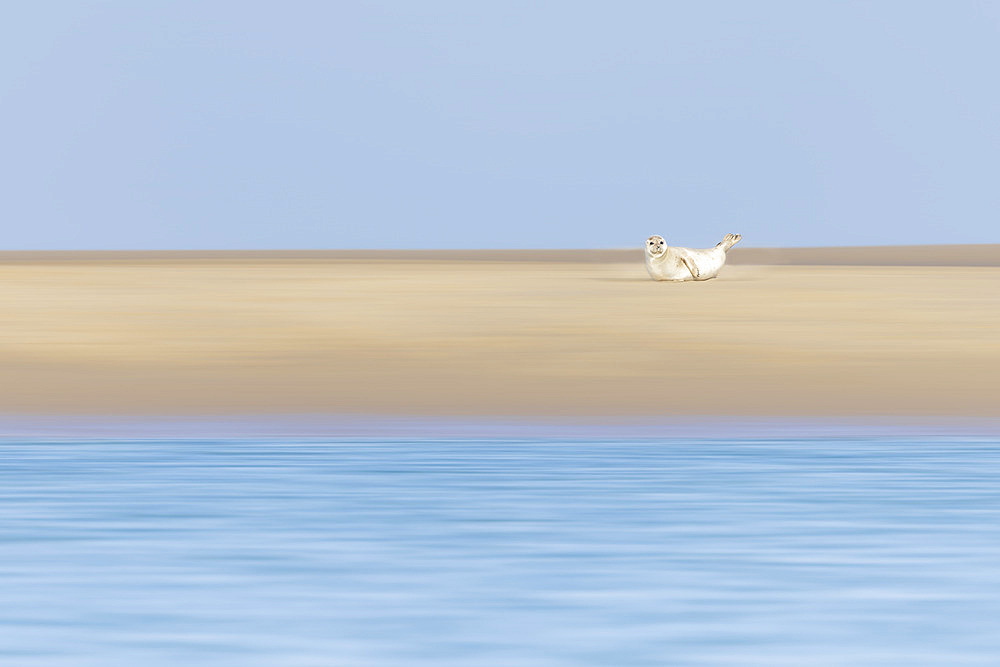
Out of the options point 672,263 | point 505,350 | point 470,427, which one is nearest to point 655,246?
point 672,263

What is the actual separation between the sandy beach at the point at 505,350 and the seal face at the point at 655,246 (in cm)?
141

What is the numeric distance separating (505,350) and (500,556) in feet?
24.9

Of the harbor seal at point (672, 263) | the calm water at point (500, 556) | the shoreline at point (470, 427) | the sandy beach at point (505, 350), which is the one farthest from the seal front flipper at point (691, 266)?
the calm water at point (500, 556)

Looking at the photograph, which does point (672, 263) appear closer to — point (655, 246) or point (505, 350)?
point (655, 246)

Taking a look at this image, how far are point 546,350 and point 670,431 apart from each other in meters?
3.75

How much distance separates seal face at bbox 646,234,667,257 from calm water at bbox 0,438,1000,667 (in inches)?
537

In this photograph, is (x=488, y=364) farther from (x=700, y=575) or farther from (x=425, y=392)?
(x=700, y=575)

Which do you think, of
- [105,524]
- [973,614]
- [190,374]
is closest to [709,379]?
[190,374]

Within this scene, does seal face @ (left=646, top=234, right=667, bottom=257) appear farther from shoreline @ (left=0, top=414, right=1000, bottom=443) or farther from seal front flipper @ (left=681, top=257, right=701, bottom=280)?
shoreline @ (left=0, top=414, right=1000, bottom=443)

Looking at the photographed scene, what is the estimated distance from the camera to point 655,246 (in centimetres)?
2325

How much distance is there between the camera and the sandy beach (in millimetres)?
11656

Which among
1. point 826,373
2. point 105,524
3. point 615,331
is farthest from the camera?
point 615,331

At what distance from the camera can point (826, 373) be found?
12.9 metres

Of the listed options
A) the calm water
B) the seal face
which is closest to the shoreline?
the calm water
